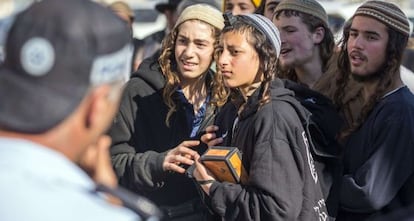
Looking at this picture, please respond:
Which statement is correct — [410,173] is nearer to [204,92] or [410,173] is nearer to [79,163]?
[204,92]

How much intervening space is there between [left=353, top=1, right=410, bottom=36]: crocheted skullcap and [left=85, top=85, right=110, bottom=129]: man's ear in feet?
7.22

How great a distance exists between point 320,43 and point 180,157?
1199mm

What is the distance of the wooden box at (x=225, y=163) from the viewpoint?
3.02m

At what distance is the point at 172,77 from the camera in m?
3.81

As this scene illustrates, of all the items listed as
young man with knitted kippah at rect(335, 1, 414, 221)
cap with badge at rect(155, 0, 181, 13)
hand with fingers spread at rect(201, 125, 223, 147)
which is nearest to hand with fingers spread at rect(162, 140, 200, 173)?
hand with fingers spread at rect(201, 125, 223, 147)

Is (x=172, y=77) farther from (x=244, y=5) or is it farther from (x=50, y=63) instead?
(x=50, y=63)


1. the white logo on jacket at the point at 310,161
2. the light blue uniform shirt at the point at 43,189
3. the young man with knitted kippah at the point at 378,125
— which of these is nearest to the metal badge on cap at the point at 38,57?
the light blue uniform shirt at the point at 43,189

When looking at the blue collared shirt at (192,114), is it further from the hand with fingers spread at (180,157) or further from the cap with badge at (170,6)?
the cap with badge at (170,6)

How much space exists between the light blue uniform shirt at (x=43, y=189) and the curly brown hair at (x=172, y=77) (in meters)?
2.24

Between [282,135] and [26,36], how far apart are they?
169 centimetres

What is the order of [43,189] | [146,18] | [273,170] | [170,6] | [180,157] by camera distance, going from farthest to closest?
[146,18]
[170,6]
[180,157]
[273,170]
[43,189]

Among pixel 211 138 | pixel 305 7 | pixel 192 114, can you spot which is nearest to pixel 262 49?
pixel 211 138

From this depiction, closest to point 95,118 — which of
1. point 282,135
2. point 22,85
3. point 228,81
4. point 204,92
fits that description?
point 22,85

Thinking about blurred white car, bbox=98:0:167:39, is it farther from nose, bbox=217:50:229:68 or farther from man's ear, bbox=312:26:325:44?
nose, bbox=217:50:229:68
